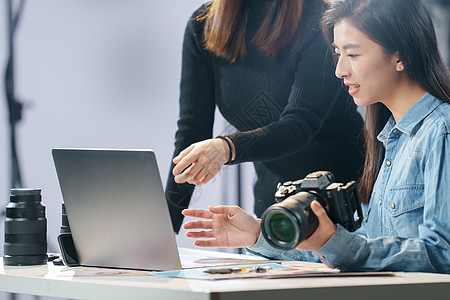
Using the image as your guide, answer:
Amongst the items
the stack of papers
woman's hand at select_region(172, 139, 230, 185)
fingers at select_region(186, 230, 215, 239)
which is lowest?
the stack of papers

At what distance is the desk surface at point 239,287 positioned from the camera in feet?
2.83

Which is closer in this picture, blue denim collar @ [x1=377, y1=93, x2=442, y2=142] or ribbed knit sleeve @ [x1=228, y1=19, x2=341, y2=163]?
blue denim collar @ [x1=377, y1=93, x2=442, y2=142]

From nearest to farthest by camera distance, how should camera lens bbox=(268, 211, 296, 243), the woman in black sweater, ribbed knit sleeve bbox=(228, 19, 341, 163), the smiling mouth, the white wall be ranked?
camera lens bbox=(268, 211, 296, 243)
the smiling mouth
ribbed knit sleeve bbox=(228, 19, 341, 163)
the woman in black sweater
the white wall

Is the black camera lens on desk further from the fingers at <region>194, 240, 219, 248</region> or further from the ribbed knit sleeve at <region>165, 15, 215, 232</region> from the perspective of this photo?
the ribbed knit sleeve at <region>165, 15, 215, 232</region>

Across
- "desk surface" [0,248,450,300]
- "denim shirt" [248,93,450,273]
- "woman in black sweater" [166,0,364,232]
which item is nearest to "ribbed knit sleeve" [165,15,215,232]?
"woman in black sweater" [166,0,364,232]

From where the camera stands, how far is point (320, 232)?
→ 104cm

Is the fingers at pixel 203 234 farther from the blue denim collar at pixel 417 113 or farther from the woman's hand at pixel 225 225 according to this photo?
the blue denim collar at pixel 417 113

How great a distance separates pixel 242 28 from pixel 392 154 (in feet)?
2.19

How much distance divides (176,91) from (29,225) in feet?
5.52

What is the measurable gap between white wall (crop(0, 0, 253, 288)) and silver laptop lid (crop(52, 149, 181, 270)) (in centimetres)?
130

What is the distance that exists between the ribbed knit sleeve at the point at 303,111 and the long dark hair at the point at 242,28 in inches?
2.3

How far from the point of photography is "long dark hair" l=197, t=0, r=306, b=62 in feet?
5.74

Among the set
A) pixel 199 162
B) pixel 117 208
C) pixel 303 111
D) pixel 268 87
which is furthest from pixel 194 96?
pixel 117 208

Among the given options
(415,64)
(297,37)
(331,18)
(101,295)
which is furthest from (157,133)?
(101,295)
